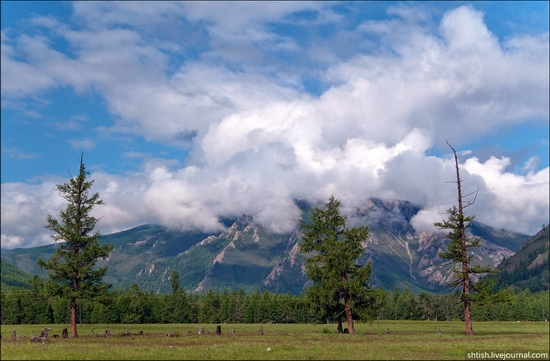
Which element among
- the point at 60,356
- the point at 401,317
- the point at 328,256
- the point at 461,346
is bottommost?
the point at 401,317

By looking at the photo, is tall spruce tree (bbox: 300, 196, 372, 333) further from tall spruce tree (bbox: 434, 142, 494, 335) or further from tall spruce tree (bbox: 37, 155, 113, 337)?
tall spruce tree (bbox: 37, 155, 113, 337)

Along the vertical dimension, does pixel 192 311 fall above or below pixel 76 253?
below

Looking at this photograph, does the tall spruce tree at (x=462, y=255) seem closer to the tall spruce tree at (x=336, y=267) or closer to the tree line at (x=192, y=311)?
the tall spruce tree at (x=336, y=267)

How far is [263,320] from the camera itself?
184500mm

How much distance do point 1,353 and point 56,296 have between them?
27813 mm

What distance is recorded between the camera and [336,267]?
62.4m

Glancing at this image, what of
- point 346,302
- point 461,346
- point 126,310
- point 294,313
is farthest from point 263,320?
point 461,346

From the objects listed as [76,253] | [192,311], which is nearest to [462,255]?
[76,253]

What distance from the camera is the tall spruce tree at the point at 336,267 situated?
204ft

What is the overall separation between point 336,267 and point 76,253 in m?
31.2

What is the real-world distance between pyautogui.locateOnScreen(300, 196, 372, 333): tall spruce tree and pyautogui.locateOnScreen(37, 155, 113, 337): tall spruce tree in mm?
26106

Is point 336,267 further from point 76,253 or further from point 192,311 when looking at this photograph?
point 192,311

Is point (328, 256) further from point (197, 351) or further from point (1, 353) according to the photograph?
point (1, 353)

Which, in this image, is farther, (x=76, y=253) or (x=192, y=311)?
(x=192, y=311)
